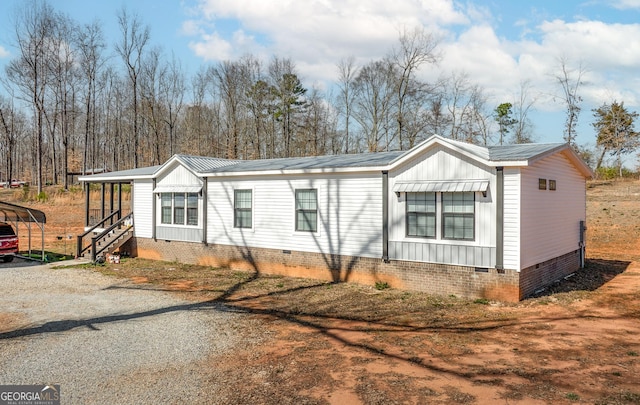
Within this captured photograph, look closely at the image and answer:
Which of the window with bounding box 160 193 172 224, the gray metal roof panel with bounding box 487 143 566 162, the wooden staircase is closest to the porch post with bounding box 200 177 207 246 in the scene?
the window with bounding box 160 193 172 224

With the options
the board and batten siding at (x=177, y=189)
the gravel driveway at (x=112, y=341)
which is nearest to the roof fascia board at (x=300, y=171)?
the board and batten siding at (x=177, y=189)

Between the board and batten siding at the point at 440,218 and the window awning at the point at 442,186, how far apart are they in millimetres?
126

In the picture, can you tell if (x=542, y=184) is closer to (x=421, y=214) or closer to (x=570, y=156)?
(x=570, y=156)

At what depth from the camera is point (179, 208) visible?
1773cm

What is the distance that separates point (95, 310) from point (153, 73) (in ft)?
133

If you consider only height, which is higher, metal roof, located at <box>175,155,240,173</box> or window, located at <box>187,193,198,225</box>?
metal roof, located at <box>175,155,240,173</box>

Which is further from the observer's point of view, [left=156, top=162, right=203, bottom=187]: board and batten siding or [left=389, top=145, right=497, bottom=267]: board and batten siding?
[left=156, top=162, right=203, bottom=187]: board and batten siding

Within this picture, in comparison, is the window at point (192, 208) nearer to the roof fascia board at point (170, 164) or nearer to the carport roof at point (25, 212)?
the roof fascia board at point (170, 164)

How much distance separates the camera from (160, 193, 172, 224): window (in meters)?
18.0

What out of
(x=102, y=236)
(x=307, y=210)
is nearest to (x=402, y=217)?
(x=307, y=210)

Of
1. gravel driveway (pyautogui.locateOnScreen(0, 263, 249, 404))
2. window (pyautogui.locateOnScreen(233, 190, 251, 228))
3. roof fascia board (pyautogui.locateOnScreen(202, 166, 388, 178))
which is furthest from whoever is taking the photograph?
window (pyautogui.locateOnScreen(233, 190, 251, 228))

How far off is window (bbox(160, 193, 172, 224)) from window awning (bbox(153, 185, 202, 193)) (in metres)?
0.26

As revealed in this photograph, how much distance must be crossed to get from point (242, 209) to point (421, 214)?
22.1 feet

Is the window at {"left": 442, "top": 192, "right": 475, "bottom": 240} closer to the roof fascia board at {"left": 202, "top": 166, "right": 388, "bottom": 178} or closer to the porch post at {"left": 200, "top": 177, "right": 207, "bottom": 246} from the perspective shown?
the roof fascia board at {"left": 202, "top": 166, "right": 388, "bottom": 178}
